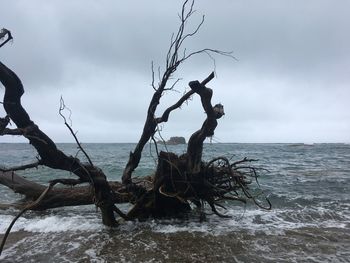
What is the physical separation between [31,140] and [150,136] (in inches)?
103

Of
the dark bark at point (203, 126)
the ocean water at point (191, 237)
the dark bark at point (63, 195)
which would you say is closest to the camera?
the ocean water at point (191, 237)

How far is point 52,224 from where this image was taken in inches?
319

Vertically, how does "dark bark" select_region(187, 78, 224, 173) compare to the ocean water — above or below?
above

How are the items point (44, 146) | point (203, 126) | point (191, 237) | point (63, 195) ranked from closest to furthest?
point (44, 146)
point (191, 237)
point (203, 126)
point (63, 195)

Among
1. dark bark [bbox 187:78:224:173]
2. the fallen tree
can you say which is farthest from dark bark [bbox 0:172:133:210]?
dark bark [bbox 187:78:224:173]

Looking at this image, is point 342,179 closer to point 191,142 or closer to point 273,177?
point 273,177

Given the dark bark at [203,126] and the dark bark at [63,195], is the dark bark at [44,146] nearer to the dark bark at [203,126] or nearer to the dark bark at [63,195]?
the dark bark at [63,195]

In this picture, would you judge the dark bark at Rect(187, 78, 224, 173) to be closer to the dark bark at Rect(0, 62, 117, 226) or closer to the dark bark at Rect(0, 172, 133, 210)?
the dark bark at Rect(0, 172, 133, 210)

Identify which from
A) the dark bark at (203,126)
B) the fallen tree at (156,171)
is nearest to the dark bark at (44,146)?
the fallen tree at (156,171)

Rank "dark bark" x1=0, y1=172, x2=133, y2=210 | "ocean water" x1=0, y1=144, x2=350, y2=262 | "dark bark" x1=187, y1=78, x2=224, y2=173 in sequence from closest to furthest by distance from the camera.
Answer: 1. "ocean water" x1=0, y1=144, x2=350, y2=262
2. "dark bark" x1=187, y1=78, x2=224, y2=173
3. "dark bark" x1=0, y1=172, x2=133, y2=210

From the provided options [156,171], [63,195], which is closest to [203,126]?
[156,171]

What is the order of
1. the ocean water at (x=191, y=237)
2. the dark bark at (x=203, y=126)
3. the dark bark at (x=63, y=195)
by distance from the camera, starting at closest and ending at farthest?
the ocean water at (x=191, y=237) → the dark bark at (x=203, y=126) → the dark bark at (x=63, y=195)

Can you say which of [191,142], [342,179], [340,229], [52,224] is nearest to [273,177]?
[342,179]

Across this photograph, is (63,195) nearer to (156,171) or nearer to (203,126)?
(156,171)
